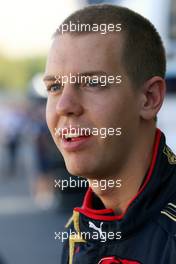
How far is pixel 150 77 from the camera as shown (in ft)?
4.22

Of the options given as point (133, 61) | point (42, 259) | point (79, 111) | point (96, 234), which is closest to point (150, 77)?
point (133, 61)

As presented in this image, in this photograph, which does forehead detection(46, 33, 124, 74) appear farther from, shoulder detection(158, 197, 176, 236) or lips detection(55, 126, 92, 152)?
shoulder detection(158, 197, 176, 236)

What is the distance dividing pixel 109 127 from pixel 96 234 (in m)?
0.20

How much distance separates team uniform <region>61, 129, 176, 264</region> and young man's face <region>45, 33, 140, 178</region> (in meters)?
0.08

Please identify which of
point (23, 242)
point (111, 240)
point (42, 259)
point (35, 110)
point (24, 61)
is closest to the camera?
point (111, 240)

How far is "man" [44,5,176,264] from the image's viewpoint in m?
1.22

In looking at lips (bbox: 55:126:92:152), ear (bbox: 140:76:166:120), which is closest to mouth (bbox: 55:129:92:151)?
lips (bbox: 55:126:92:152)

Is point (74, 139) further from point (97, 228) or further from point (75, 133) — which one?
point (97, 228)

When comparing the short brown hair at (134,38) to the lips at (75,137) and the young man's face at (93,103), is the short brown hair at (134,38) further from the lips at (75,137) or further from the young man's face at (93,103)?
the lips at (75,137)

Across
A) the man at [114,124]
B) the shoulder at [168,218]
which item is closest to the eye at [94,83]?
the man at [114,124]

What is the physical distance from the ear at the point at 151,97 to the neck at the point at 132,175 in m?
0.04

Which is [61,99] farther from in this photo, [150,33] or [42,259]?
[42,259]

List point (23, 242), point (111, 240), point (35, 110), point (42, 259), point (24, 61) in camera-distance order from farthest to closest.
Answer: point (24, 61) → point (35, 110) → point (23, 242) → point (42, 259) → point (111, 240)

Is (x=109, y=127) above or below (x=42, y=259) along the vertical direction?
above
